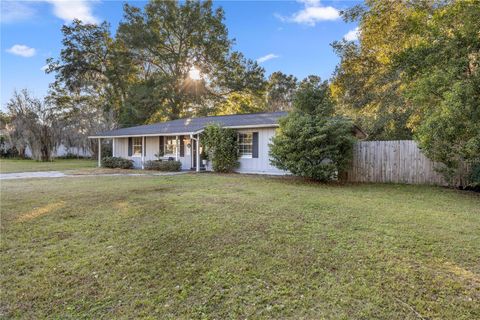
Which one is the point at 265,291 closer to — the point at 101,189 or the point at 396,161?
the point at 101,189

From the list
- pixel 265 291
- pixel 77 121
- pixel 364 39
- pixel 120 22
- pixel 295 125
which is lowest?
pixel 265 291

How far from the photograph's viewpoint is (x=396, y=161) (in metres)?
11.4

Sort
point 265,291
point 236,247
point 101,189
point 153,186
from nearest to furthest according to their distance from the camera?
point 265,291
point 236,247
point 101,189
point 153,186

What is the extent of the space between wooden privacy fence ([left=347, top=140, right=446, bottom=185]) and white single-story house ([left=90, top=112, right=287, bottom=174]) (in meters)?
3.50

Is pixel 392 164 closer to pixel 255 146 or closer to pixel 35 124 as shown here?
pixel 255 146

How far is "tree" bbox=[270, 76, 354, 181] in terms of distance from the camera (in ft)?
34.8

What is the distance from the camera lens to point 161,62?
30047 millimetres

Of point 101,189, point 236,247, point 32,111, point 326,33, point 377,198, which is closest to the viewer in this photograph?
point 236,247

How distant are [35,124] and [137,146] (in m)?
14.6

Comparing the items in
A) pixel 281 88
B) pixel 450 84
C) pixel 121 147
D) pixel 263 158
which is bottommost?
pixel 263 158

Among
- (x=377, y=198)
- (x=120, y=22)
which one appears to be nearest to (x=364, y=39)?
(x=377, y=198)

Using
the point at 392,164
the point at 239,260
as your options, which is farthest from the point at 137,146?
the point at 239,260

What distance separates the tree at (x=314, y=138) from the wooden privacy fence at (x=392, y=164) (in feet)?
3.42

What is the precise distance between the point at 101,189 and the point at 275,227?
6460 mm
